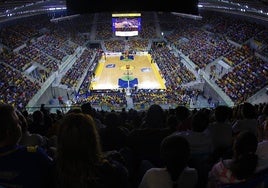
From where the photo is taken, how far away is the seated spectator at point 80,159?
2.29 m

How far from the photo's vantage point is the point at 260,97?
66.8 ft

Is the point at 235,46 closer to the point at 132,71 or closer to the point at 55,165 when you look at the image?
the point at 132,71

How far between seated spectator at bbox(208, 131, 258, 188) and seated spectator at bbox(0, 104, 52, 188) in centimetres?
150

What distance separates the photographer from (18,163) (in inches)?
97.3

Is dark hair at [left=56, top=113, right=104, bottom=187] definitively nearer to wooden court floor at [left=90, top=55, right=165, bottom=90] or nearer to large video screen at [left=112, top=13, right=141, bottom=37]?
wooden court floor at [left=90, top=55, right=165, bottom=90]

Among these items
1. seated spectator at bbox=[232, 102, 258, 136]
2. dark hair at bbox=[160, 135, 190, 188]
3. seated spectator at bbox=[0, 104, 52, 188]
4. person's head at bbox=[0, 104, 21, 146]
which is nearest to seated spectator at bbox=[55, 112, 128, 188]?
seated spectator at bbox=[0, 104, 52, 188]

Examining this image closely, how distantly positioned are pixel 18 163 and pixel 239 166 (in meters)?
1.75

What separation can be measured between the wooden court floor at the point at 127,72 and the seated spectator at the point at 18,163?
91.8ft

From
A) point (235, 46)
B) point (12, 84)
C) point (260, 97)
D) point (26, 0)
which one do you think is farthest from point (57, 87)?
point (235, 46)

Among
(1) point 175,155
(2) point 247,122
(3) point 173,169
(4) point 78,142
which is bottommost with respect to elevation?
(2) point 247,122

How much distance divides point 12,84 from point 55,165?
2310 centimetres

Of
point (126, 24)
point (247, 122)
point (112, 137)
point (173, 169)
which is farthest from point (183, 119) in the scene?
point (126, 24)

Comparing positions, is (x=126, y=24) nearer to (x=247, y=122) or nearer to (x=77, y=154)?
(x=247, y=122)

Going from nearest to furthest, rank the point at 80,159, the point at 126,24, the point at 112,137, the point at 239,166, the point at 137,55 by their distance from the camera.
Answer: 1. the point at 80,159
2. the point at 239,166
3. the point at 112,137
4. the point at 137,55
5. the point at 126,24
